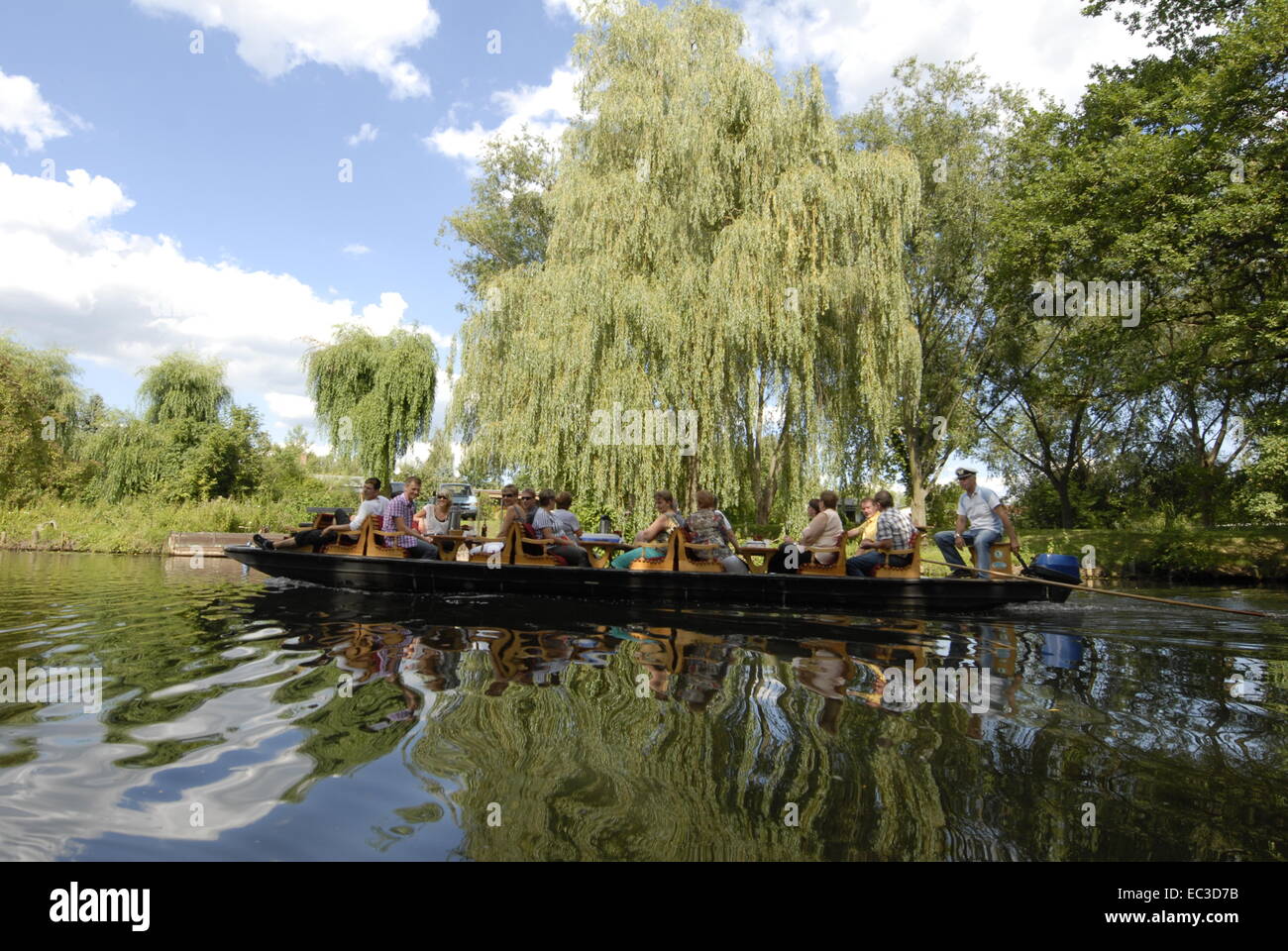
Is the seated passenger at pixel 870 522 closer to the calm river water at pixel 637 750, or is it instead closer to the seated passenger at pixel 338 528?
the calm river water at pixel 637 750

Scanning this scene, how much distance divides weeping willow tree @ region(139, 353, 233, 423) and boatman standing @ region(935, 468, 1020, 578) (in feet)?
81.1

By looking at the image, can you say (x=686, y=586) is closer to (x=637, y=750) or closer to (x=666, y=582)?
(x=666, y=582)

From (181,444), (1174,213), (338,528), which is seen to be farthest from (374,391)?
(1174,213)

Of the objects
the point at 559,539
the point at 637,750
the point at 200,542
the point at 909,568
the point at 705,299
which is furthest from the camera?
the point at 200,542

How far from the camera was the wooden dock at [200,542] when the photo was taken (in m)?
19.9

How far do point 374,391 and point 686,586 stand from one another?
16.0 m

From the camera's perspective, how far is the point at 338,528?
1041 centimetres

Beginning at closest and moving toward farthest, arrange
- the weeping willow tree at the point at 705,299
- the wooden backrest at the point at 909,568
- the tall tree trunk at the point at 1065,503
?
the wooden backrest at the point at 909,568 < the weeping willow tree at the point at 705,299 < the tall tree trunk at the point at 1065,503

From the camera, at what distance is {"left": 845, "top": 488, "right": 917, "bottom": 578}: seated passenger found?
8.74 m

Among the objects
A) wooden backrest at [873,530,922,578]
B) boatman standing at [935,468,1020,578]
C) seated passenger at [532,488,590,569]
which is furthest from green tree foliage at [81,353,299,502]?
boatman standing at [935,468,1020,578]

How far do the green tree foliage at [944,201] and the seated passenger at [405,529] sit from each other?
46.9 ft

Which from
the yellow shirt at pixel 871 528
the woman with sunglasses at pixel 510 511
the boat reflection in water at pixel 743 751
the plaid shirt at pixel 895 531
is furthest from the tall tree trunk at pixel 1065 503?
the woman with sunglasses at pixel 510 511

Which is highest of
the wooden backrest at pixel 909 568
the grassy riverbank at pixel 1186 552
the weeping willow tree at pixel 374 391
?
the weeping willow tree at pixel 374 391
